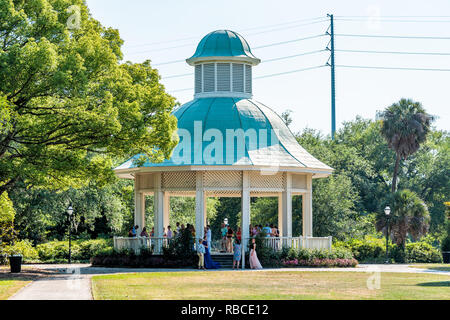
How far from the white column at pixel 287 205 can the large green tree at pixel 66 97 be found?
26.4 ft

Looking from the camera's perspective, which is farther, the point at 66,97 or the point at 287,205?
the point at 287,205

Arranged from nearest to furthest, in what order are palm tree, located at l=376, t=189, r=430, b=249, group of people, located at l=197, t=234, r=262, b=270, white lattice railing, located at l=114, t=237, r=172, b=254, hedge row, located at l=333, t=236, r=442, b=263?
group of people, located at l=197, t=234, r=262, b=270, white lattice railing, located at l=114, t=237, r=172, b=254, hedge row, located at l=333, t=236, r=442, b=263, palm tree, located at l=376, t=189, r=430, b=249

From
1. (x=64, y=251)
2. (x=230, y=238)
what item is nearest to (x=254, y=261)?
(x=230, y=238)

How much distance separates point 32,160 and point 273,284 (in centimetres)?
1033

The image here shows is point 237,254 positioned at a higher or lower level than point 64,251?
higher

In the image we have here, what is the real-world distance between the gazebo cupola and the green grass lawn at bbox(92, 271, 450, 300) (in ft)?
40.9

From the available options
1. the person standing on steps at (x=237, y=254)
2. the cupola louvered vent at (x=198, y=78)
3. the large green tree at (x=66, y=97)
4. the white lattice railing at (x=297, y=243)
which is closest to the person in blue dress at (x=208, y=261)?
the person standing on steps at (x=237, y=254)

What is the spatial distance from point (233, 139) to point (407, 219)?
1572cm

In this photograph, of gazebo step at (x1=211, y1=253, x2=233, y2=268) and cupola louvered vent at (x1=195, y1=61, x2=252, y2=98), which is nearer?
gazebo step at (x1=211, y1=253, x2=233, y2=268)

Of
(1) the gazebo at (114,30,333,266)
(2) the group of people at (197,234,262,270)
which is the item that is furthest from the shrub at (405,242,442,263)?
(2) the group of people at (197,234,262,270)

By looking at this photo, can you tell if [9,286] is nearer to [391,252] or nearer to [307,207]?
[307,207]

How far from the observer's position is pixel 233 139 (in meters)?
35.2

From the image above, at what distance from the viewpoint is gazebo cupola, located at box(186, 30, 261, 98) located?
38.5 metres

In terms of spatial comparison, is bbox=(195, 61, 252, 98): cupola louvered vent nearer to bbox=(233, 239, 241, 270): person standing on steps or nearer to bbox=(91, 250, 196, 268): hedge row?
bbox=(233, 239, 241, 270): person standing on steps
